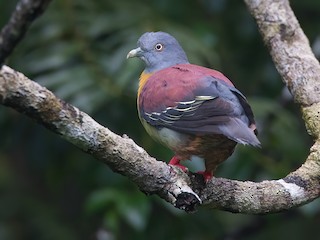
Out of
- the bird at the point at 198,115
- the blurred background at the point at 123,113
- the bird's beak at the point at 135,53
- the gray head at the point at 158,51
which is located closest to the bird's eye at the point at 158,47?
the gray head at the point at 158,51

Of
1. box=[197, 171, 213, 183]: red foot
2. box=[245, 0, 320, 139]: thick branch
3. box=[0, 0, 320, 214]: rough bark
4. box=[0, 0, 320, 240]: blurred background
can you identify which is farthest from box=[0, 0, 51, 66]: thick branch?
box=[0, 0, 320, 240]: blurred background

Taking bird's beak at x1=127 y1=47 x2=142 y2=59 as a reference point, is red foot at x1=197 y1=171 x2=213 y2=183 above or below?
below

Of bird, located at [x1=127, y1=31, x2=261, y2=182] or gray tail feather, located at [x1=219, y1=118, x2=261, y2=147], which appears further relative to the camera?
bird, located at [x1=127, y1=31, x2=261, y2=182]

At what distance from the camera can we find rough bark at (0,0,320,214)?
9.95 feet

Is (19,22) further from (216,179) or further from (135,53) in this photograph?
(135,53)

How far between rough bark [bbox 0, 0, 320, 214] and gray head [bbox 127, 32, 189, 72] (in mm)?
553

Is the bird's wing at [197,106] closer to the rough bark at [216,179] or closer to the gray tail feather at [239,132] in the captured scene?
the gray tail feather at [239,132]

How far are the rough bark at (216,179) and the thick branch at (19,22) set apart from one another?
34 cm

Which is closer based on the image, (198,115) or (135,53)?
(198,115)

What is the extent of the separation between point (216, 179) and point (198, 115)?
32 centimetres

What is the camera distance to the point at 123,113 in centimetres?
575

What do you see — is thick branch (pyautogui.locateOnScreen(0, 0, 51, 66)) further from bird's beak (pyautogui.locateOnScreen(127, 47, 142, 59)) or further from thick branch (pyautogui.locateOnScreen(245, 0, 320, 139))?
bird's beak (pyautogui.locateOnScreen(127, 47, 142, 59))

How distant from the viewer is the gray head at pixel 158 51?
5191mm

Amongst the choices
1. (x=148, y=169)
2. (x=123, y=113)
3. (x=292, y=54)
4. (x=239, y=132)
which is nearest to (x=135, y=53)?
(x=123, y=113)
